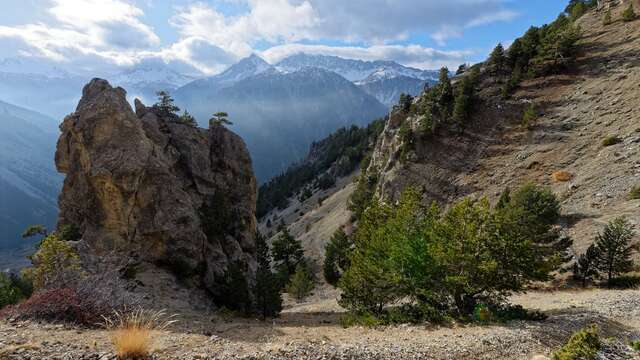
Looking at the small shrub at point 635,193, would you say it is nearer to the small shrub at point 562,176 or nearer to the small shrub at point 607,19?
the small shrub at point 562,176

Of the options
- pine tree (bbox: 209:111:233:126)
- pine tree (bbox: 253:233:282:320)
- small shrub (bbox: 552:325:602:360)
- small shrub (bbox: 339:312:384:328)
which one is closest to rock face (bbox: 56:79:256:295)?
pine tree (bbox: 253:233:282:320)

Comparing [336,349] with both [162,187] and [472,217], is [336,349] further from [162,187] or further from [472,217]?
[162,187]

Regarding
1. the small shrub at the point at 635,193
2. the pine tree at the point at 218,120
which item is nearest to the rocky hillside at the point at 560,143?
the small shrub at the point at 635,193

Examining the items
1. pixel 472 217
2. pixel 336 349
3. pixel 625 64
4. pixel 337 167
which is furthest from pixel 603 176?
pixel 337 167

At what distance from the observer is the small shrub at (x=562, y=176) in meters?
53.9

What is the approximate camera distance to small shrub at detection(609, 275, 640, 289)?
1124 inches

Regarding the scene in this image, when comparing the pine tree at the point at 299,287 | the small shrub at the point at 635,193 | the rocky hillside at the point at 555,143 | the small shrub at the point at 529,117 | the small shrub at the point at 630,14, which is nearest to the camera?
the small shrub at the point at 635,193

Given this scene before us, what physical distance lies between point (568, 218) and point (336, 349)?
41.5 metres

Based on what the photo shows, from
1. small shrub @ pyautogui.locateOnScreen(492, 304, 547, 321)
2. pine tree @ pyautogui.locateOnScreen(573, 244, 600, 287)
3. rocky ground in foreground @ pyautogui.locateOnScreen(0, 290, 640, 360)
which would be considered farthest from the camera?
pine tree @ pyautogui.locateOnScreen(573, 244, 600, 287)

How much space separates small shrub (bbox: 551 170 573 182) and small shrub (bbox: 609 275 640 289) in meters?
27.0

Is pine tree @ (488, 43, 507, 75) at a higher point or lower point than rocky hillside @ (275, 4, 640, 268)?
higher

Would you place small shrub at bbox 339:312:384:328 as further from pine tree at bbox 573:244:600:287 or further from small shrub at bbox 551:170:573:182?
small shrub at bbox 551:170:573:182

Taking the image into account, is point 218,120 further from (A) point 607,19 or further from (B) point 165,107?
(A) point 607,19

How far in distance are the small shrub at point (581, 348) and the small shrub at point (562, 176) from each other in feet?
162
